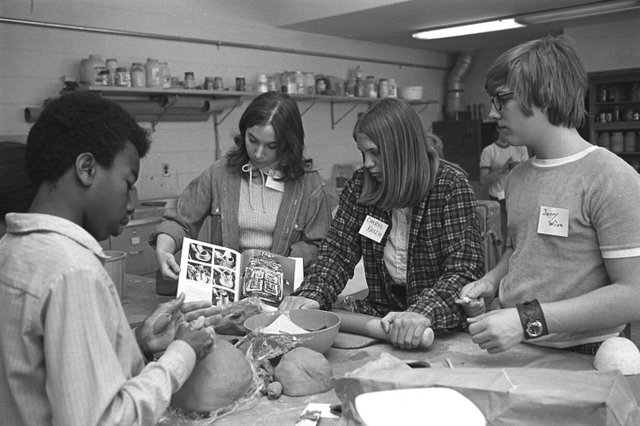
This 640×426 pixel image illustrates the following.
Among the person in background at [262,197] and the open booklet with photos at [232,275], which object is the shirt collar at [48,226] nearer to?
the open booklet with photos at [232,275]

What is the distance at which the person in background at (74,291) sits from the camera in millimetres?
896

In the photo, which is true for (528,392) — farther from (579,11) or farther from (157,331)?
(579,11)

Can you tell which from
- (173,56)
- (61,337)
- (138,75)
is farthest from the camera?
(173,56)

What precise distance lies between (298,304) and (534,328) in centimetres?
68

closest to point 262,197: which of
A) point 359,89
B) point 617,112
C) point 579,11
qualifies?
point 579,11

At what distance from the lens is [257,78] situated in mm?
5141

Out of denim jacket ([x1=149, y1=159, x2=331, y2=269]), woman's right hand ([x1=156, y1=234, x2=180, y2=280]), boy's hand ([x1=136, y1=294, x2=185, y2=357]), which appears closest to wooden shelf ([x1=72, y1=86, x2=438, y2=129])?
denim jacket ([x1=149, y1=159, x2=331, y2=269])

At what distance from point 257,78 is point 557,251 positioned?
4.06 metres

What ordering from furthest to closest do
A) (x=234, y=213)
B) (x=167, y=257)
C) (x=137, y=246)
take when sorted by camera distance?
(x=137, y=246), (x=234, y=213), (x=167, y=257)

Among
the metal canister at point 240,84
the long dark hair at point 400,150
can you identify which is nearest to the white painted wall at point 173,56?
the metal canister at point 240,84

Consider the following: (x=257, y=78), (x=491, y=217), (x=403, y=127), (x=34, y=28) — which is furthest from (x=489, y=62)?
(x=403, y=127)

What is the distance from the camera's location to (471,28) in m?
5.60

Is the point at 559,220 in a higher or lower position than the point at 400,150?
lower

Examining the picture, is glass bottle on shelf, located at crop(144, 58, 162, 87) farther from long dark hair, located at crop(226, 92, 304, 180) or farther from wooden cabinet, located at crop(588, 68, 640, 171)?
wooden cabinet, located at crop(588, 68, 640, 171)
